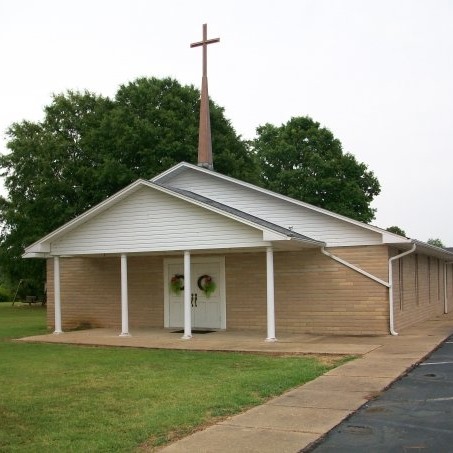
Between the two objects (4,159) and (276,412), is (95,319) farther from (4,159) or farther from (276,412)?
(4,159)

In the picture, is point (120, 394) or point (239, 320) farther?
point (239, 320)

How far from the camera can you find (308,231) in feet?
58.1

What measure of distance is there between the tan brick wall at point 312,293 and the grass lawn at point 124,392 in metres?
4.80

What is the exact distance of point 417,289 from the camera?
834 inches

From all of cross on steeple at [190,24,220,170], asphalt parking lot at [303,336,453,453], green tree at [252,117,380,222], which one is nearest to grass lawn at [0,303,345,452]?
asphalt parking lot at [303,336,453,453]

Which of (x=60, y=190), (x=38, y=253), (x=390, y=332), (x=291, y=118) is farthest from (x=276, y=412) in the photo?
(x=291, y=118)

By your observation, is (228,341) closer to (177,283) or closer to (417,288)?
(177,283)

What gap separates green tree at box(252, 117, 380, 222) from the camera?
46.1 meters

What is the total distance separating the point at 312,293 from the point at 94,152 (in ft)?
66.2

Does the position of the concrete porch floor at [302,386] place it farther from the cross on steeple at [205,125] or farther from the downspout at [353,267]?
the cross on steeple at [205,125]

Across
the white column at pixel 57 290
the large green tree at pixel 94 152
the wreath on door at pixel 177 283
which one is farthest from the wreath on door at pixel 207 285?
the large green tree at pixel 94 152

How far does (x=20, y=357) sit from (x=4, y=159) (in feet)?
79.7

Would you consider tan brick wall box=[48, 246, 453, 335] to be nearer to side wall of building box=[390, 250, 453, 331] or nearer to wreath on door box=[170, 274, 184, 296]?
side wall of building box=[390, 250, 453, 331]

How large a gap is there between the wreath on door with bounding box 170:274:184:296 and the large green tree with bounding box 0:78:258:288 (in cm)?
1270
